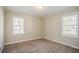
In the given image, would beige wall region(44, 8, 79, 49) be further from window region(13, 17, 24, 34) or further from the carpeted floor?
window region(13, 17, 24, 34)

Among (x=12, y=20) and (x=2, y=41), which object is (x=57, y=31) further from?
(x=2, y=41)

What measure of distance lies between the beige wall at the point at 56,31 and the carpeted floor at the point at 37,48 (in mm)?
109

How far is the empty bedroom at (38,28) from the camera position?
3.15 ft

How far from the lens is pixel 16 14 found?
1.00m

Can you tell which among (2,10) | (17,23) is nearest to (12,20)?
(17,23)

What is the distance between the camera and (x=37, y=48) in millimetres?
1078

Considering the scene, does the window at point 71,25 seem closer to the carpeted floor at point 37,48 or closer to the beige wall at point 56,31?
the beige wall at point 56,31

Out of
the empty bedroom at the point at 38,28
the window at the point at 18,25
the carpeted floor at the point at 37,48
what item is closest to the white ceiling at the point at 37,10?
the empty bedroom at the point at 38,28

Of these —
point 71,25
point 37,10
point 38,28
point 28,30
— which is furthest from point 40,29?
point 71,25

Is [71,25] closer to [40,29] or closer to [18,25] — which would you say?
[40,29]

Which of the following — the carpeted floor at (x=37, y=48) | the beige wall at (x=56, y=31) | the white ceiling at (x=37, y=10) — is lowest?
the carpeted floor at (x=37, y=48)

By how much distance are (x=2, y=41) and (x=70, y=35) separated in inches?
45.5

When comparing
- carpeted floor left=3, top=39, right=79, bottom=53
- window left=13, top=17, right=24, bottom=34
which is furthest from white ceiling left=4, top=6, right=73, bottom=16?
carpeted floor left=3, top=39, right=79, bottom=53

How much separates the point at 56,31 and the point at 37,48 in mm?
535
